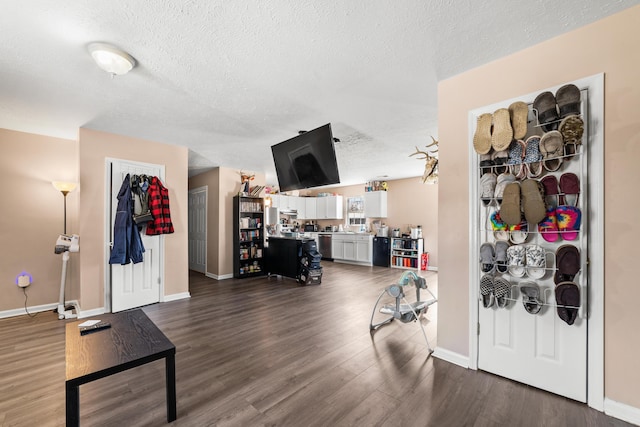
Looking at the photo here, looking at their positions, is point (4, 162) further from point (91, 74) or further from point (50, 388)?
point (50, 388)

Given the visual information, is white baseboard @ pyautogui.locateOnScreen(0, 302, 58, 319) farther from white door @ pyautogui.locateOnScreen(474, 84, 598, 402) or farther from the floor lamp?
white door @ pyautogui.locateOnScreen(474, 84, 598, 402)

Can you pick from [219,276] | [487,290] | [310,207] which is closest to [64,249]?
[219,276]

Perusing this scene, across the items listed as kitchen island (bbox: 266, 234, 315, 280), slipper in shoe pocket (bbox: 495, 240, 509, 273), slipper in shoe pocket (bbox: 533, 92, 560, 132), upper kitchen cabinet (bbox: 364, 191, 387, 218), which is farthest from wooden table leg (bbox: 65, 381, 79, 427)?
upper kitchen cabinet (bbox: 364, 191, 387, 218)

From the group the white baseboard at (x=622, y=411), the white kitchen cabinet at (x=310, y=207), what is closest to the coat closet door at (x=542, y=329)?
the white baseboard at (x=622, y=411)

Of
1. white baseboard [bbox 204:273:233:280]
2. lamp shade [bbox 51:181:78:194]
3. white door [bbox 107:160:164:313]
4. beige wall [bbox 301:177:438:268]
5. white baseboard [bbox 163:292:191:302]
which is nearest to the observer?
lamp shade [bbox 51:181:78:194]

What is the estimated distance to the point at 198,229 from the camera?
6527mm

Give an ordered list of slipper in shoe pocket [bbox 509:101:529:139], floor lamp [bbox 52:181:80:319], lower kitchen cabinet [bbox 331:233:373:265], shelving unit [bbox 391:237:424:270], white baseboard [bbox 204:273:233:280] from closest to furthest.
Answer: slipper in shoe pocket [bbox 509:101:529:139] → floor lamp [bbox 52:181:80:319] → white baseboard [bbox 204:273:233:280] → shelving unit [bbox 391:237:424:270] → lower kitchen cabinet [bbox 331:233:373:265]

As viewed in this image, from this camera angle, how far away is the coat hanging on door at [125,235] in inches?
144

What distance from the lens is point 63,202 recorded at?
13.1ft

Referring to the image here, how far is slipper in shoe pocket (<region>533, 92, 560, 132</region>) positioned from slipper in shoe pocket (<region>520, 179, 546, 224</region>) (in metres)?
0.40

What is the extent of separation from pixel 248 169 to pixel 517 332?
5.52 m

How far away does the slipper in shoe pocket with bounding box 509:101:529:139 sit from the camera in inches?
78.1

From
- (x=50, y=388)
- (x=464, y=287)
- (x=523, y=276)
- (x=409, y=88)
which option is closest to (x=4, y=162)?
(x=50, y=388)

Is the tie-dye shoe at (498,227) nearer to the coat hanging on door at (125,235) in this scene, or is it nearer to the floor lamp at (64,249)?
the coat hanging on door at (125,235)
